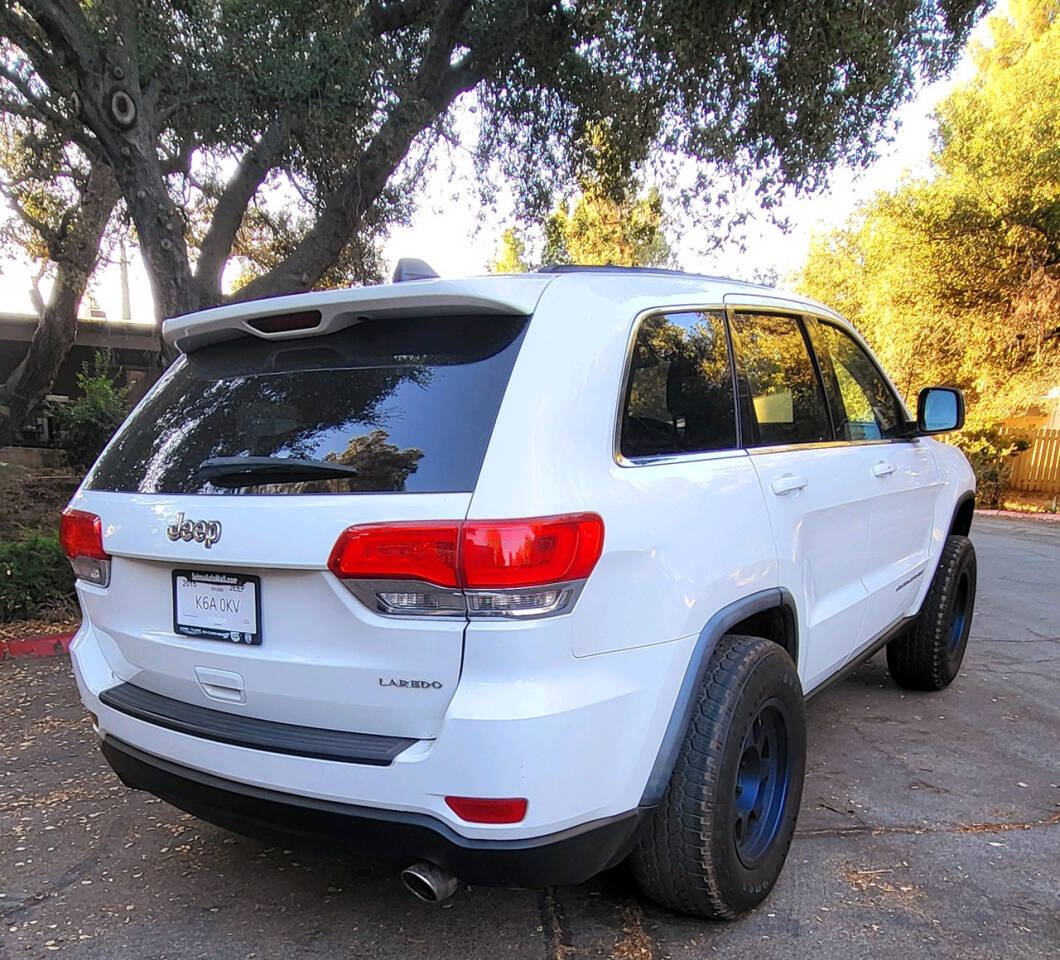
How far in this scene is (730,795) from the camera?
91.5 inches

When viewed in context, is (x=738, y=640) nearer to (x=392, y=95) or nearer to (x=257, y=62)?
(x=257, y=62)

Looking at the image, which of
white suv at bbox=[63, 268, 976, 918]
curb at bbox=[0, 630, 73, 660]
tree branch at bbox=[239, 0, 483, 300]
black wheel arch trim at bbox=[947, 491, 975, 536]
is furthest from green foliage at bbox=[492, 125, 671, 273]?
white suv at bbox=[63, 268, 976, 918]

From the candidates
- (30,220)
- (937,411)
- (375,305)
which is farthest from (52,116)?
(937,411)

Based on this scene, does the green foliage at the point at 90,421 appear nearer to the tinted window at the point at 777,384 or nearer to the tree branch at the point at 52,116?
the tree branch at the point at 52,116

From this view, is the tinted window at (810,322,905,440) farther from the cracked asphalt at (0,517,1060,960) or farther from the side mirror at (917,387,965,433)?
the cracked asphalt at (0,517,1060,960)

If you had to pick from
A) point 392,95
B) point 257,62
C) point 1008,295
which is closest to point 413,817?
point 257,62

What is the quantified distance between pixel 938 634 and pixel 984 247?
1165cm

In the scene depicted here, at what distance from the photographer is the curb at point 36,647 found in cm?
516

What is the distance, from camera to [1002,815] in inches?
128

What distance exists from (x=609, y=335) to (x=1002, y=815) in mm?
2574

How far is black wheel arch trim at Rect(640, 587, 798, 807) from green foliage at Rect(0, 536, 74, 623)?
4.83m

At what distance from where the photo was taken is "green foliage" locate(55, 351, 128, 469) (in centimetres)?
1231

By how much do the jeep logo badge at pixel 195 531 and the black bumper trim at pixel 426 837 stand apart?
2.10 feet

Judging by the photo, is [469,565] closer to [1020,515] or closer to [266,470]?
[266,470]
